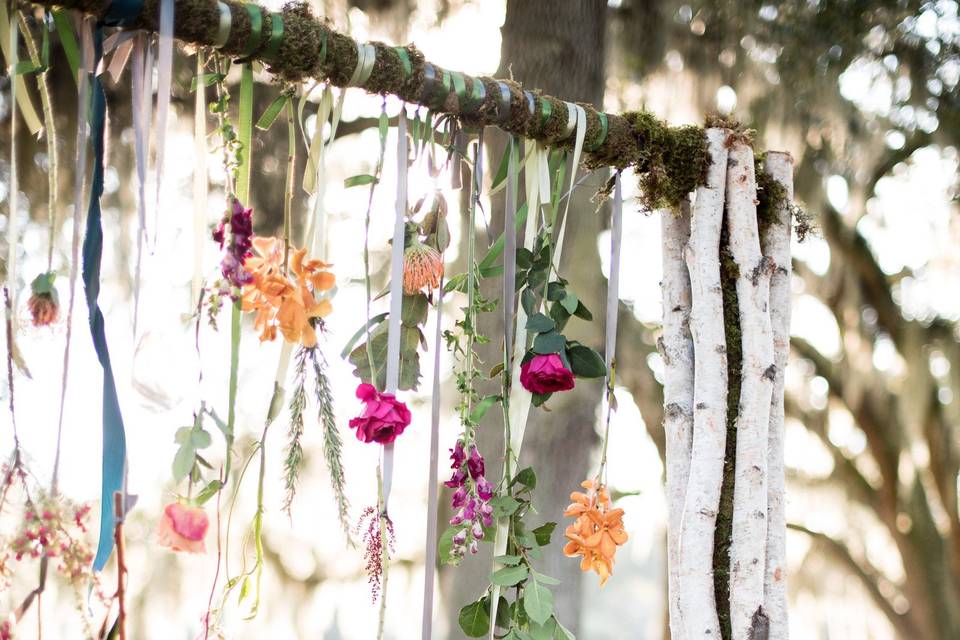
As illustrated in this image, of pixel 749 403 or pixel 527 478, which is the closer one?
pixel 527 478

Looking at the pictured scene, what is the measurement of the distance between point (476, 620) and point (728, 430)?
0.47 metres

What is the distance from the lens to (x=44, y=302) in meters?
1.00

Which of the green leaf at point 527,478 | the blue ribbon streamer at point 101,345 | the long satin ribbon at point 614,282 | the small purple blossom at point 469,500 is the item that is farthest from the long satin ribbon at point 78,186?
the long satin ribbon at point 614,282

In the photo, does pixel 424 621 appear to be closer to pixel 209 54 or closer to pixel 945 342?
pixel 209 54

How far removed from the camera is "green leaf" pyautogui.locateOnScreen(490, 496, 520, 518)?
1.19m

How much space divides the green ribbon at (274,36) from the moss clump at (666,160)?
22.9 inches

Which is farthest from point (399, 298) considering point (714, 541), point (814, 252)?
point (814, 252)

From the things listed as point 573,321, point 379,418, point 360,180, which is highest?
point 573,321

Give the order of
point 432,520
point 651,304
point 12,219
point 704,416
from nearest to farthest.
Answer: point 12,219
point 432,520
point 704,416
point 651,304

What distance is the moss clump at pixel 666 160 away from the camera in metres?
1.40

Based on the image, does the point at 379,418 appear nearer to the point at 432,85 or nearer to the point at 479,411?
the point at 479,411

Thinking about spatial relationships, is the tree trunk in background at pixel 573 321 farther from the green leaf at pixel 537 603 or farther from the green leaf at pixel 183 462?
the green leaf at pixel 183 462

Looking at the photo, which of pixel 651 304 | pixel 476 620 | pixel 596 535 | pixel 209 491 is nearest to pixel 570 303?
pixel 596 535

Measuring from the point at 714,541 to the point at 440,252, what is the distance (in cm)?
58
